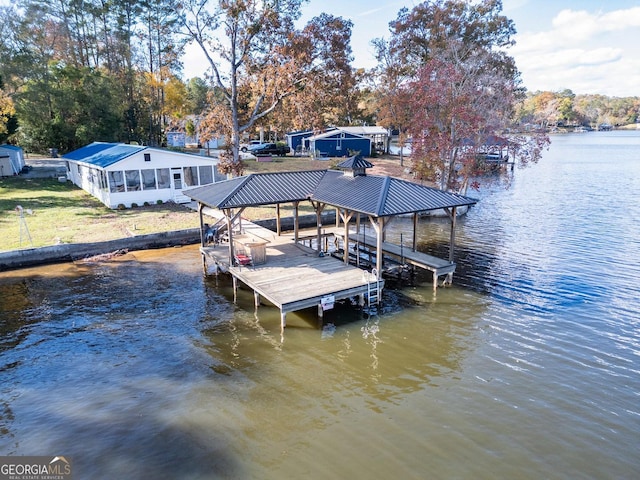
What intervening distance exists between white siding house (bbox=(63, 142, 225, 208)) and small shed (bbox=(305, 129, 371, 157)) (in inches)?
777

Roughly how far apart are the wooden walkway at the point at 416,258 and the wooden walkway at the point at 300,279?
2.50 m

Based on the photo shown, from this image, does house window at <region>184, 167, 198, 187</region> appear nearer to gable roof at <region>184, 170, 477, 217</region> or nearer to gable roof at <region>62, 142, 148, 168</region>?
gable roof at <region>62, 142, 148, 168</region>

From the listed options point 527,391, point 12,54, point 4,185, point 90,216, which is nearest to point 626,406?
point 527,391

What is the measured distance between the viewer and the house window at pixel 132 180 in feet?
77.9

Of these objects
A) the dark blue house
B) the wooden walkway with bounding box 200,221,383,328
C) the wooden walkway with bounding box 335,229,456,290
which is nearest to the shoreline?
the wooden walkway with bounding box 200,221,383,328

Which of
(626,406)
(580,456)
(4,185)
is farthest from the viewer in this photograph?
(4,185)

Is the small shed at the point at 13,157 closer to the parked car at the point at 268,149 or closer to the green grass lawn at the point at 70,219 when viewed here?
the green grass lawn at the point at 70,219

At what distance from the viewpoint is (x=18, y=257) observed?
16.6 metres

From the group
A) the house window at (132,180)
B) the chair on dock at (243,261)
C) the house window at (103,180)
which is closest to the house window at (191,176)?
the house window at (132,180)

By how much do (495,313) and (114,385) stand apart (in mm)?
10461

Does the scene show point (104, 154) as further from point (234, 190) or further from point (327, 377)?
point (327, 377)

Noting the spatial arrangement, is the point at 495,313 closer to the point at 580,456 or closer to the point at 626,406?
the point at 626,406

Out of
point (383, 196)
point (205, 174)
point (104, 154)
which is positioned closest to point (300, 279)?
point (383, 196)

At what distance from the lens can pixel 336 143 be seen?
45625 millimetres
